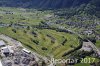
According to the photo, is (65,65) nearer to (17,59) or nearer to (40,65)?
(40,65)

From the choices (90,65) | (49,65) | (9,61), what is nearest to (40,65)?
(49,65)

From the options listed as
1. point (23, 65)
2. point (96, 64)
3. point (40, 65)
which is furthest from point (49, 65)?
point (96, 64)

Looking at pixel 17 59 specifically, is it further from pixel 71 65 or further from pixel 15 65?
pixel 71 65

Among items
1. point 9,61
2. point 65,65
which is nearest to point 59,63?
point 65,65

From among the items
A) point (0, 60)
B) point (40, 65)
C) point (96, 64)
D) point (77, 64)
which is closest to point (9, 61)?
point (0, 60)

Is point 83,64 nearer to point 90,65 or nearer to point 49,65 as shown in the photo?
point 90,65

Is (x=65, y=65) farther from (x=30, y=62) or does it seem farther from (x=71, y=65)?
(x=30, y=62)
